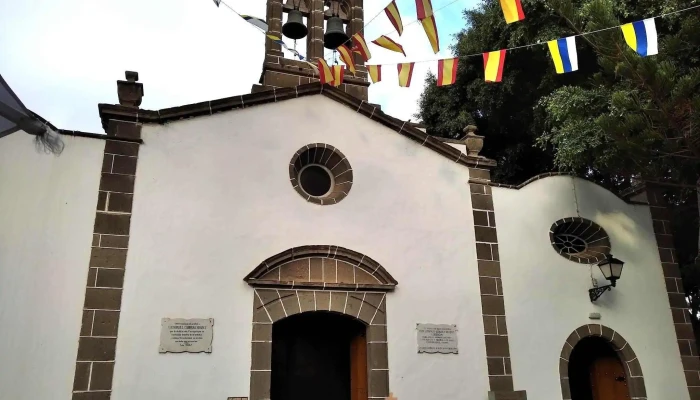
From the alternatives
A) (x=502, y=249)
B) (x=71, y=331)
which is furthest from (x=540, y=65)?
(x=71, y=331)

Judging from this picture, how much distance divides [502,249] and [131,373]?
16.6 ft

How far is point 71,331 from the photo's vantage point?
6.14 metres

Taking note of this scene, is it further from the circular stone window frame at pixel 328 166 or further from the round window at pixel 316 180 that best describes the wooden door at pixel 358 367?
the round window at pixel 316 180

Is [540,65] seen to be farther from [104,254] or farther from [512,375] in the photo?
[104,254]

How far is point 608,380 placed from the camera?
8.27 m

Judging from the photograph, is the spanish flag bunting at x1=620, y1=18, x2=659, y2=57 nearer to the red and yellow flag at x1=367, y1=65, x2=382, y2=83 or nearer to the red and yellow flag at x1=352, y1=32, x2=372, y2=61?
the red and yellow flag at x1=367, y1=65, x2=382, y2=83

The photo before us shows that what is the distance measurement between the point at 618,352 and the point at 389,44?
17.4ft

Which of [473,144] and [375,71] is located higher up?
[375,71]

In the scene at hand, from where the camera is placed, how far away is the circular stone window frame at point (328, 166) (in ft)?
25.0

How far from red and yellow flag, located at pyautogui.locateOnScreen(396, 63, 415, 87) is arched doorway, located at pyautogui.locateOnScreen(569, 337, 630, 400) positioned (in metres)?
4.43

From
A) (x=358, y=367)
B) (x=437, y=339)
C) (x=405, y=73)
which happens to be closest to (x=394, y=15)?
(x=405, y=73)

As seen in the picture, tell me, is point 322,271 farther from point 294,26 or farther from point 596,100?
point 596,100

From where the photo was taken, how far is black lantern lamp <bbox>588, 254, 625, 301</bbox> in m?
7.90

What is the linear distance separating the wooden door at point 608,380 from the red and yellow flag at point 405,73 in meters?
4.95
